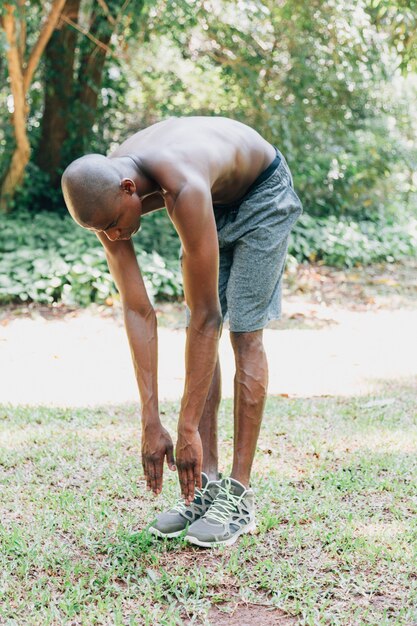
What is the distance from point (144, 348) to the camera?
2932 mm

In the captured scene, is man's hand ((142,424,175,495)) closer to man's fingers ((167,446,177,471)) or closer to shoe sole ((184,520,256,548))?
man's fingers ((167,446,177,471))

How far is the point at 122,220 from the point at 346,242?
27.2 ft

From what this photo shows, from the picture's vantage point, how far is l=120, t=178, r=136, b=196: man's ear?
2586mm

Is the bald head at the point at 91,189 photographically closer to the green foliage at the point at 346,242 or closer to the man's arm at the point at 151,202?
the man's arm at the point at 151,202

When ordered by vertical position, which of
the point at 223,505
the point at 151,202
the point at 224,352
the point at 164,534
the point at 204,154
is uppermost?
the point at 204,154

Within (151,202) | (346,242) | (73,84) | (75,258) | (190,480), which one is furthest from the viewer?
(346,242)

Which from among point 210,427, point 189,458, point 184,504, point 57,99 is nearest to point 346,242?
point 57,99

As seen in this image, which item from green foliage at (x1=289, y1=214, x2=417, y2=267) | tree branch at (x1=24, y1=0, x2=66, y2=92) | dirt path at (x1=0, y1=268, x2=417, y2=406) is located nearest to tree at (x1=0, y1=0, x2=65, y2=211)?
tree branch at (x1=24, y1=0, x2=66, y2=92)

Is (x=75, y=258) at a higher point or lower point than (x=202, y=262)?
lower

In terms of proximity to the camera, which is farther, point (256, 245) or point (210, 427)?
point (210, 427)

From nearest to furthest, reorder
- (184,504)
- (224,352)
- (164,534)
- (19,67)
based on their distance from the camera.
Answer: (164,534), (184,504), (224,352), (19,67)

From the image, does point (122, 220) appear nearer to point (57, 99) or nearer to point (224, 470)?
point (224, 470)

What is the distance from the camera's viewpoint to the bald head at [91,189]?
2525 millimetres

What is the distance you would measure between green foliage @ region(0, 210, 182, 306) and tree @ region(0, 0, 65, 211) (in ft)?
2.49
